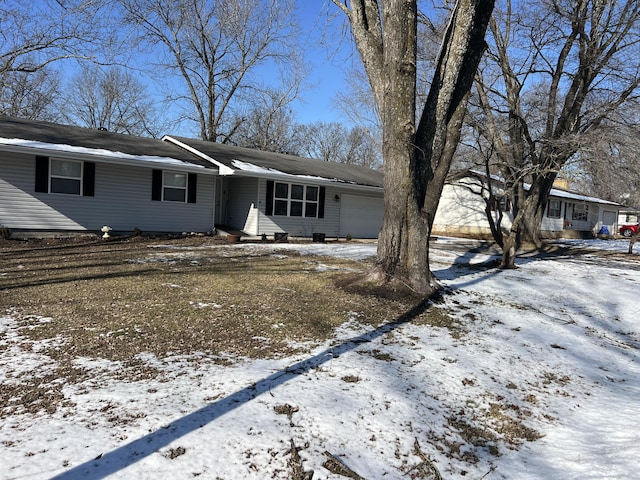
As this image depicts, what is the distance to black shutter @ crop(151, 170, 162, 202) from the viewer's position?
1418cm

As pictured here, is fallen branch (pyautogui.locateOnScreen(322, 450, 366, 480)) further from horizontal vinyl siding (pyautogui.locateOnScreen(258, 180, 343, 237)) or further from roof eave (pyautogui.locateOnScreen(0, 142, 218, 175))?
horizontal vinyl siding (pyautogui.locateOnScreen(258, 180, 343, 237))

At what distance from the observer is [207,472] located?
259 cm

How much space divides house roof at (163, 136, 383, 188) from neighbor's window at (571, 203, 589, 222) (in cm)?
1890

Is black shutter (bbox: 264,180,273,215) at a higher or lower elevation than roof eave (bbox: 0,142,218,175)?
lower

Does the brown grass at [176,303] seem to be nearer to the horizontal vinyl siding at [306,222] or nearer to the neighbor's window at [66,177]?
the neighbor's window at [66,177]

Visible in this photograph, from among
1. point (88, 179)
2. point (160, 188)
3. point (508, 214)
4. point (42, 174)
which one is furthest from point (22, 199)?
point (508, 214)

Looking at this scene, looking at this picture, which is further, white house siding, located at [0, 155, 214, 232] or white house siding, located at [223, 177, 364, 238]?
white house siding, located at [223, 177, 364, 238]

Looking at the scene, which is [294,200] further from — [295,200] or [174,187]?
[174,187]

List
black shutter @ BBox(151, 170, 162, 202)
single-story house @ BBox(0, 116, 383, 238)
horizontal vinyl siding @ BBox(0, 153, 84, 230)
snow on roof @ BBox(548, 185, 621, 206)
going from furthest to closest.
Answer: snow on roof @ BBox(548, 185, 621, 206)
black shutter @ BBox(151, 170, 162, 202)
single-story house @ BBox(0, 116, 383, 238)
horizontal vinyl siding @ BBox(0, 153, 84, 230)

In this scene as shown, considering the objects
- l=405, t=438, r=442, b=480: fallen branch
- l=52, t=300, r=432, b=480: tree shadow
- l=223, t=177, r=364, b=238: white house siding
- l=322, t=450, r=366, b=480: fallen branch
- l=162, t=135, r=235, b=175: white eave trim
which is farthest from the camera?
l=223, t=177, r=364, b=238: white house siding

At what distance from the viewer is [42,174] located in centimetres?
1234

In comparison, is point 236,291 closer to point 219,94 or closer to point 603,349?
point 603,349

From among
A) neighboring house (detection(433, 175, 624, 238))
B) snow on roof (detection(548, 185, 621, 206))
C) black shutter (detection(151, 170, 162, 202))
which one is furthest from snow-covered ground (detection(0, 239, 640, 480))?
snow on roof (detection(548, 185, 621, 206))

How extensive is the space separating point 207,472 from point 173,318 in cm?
306
